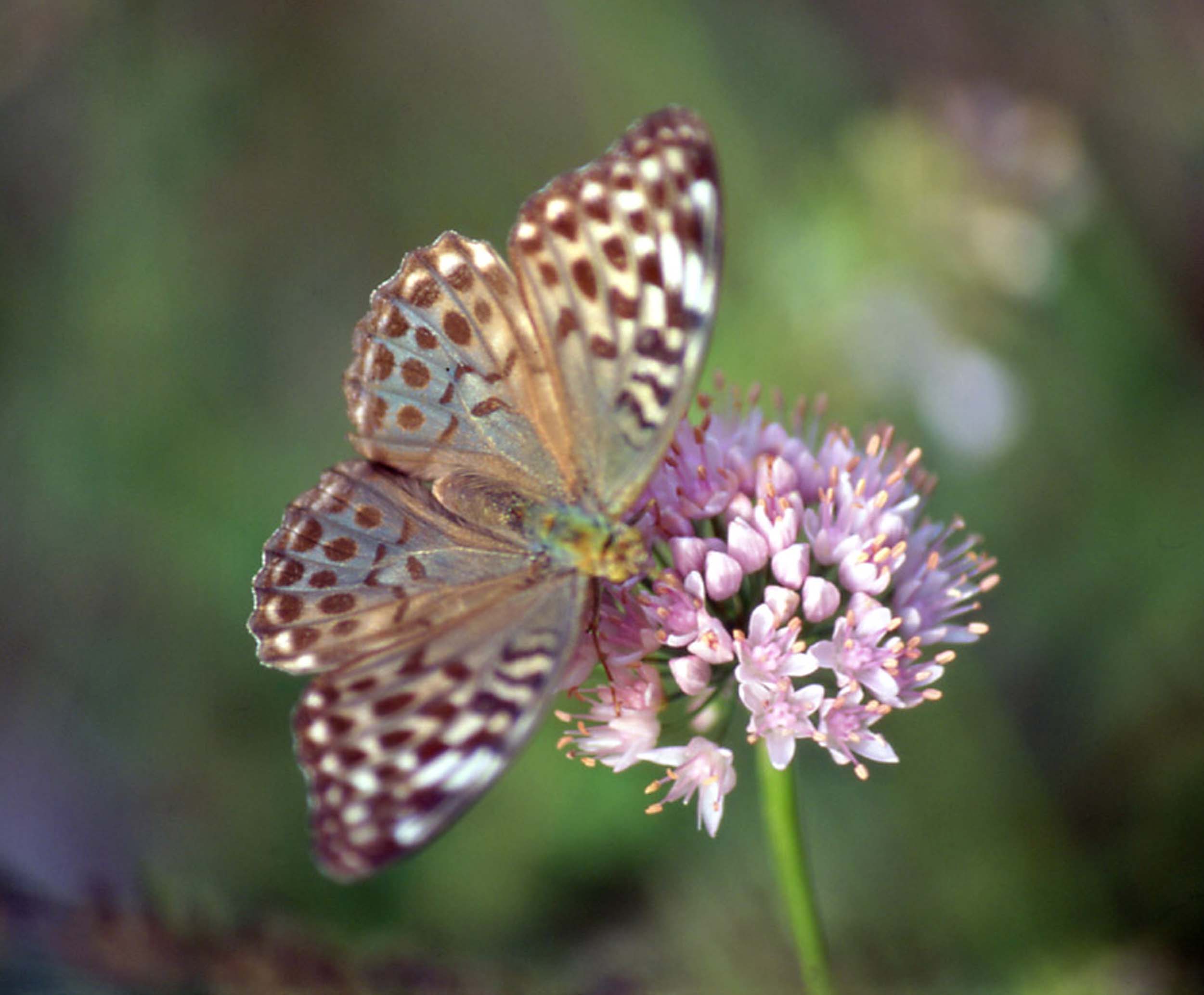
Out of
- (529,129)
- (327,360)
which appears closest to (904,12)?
(529,129)

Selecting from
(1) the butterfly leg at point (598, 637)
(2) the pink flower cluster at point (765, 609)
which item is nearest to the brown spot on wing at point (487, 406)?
(2) the pink flower cluster at point (765, 609)

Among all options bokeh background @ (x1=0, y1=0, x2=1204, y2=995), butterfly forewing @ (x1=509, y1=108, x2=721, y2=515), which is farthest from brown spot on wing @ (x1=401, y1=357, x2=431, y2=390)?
bokeh background @ (x1=0, y1=0, x2=1204, y2=995)

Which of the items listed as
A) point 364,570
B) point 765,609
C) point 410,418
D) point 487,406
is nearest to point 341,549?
point 364,570

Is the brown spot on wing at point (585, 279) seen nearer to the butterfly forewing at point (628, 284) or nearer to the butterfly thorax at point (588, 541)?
the butterfly forewing at point (628, 284)

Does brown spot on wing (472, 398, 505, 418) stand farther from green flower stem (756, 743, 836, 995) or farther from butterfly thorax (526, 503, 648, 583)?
green flower stem (756, 743, 836, 995)

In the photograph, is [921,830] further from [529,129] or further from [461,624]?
[529,129]

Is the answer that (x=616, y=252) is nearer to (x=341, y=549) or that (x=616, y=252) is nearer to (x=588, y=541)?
(x=588, y=541)
